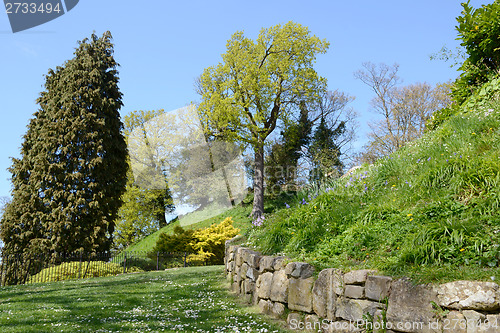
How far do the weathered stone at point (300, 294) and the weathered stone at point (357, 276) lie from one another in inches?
25.4

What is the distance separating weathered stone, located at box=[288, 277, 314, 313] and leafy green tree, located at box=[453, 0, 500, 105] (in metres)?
7.13

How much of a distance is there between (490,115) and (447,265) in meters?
4.33

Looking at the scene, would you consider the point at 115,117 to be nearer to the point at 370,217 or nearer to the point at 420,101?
the point at 370,217

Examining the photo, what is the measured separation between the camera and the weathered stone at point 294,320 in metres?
5.00

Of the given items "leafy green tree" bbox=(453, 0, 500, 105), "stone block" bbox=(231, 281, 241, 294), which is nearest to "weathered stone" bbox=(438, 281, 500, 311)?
"stone block" bbox=(231, 281, 241, 294)

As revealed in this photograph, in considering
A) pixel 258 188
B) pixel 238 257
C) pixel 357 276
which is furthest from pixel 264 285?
pixel 258 188

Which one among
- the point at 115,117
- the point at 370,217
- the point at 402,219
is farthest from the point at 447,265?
the point at 115,117

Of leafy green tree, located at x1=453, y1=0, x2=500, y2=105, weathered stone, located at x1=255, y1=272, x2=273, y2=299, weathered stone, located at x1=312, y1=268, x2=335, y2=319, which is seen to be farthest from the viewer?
leafy green tree, located at x1=453, y1=0, x2=500, y2=105

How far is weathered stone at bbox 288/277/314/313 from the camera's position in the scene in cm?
497

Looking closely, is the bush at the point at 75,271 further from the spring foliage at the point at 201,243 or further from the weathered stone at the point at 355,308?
the weathered stone at the point at 355,308

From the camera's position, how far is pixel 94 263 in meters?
14.3

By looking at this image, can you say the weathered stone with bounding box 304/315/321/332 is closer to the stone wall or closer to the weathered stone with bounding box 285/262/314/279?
the stone wall

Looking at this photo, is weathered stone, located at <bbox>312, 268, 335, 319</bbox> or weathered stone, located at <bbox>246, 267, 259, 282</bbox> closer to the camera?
weathered stone, located at <bbox>312, 268, 335, 319</bbox>

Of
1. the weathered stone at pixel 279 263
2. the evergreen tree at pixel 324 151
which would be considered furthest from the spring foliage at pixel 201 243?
the weathered stone at pixel 279 263
